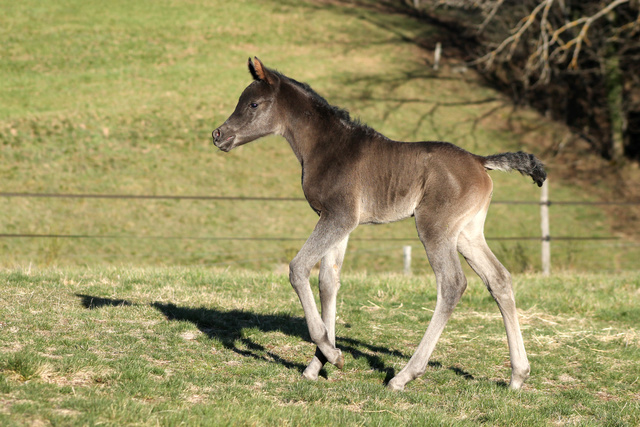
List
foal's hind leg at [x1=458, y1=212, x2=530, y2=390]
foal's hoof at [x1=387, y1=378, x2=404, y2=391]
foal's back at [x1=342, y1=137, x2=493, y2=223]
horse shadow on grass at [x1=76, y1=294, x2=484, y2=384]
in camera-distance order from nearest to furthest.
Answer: foal's hoof at [x1=387, y1=378, x2=404, y2=391]
foal's back at [x1=342, y1=137, x2=493, y2=223]
foal's hind leg at [x1=458, y1=212, x2=530, y2=390]
horse shadow on grass at [x1=76, y1=294, x2=484, y2=384]

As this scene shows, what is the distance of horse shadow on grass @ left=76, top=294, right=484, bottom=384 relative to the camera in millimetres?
6270

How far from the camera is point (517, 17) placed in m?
31.4

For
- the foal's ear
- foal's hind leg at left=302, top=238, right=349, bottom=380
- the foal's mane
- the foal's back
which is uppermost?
the foal's ear

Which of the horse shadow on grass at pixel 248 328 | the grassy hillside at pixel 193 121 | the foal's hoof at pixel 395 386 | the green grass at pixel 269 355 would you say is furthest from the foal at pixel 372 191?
the grassy hillside at pixel 193 121

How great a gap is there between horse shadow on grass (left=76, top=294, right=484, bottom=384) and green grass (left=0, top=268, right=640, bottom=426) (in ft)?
0.09

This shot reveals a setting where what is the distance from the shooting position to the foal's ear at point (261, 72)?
18.6 ft

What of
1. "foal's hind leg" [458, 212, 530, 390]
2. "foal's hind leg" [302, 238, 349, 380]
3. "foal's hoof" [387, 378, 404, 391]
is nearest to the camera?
"foal's hoof" [387, 378, 404, 391]

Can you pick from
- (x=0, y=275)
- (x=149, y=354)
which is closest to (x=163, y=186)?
(x=0, y=275)

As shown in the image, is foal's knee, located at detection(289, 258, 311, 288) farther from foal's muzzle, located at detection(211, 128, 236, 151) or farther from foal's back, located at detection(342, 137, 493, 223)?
foal's muzzle, located at detection(211, 128, 236, 151)

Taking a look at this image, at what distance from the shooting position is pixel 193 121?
29.0m

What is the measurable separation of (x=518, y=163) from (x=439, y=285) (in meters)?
1.23

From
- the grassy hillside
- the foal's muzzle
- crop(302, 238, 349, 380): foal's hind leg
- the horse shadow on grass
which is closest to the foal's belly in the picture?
crop(302, 238, 349, 380): foal's hind leg

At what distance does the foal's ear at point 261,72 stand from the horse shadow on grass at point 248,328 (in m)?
2.51

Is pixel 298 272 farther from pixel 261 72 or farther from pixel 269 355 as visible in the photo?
pixel 261 72
